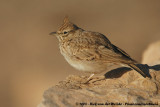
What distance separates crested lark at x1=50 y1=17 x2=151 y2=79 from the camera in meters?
7.00

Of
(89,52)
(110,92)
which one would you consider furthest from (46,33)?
(110,92)

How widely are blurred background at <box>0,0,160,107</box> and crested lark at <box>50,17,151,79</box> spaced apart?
17.4 ft

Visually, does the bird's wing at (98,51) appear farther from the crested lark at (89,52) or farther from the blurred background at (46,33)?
the blurred background at (46,33)

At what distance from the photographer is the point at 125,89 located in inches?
244

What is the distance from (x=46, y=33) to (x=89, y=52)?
9.76 m

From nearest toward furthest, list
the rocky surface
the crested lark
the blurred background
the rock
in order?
the rocky surface < the crested lark < the rock < the blurred background

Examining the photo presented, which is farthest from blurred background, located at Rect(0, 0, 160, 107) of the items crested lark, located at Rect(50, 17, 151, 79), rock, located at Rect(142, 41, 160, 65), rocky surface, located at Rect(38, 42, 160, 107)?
rocky surface, located at Rect(38, 42, 160, 107)

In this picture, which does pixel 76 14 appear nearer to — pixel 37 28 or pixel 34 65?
pixel 37 28

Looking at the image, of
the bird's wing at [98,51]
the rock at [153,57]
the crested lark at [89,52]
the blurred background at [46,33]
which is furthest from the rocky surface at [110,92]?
the blurred background at [46,33]

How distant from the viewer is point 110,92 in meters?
6.10

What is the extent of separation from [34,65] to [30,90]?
5.38ft

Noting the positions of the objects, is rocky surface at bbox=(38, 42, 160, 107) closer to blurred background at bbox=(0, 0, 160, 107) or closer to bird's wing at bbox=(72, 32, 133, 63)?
bird's wing at bbox=(72, 32, 133, 63)

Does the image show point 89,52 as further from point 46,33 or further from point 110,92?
point 46,33

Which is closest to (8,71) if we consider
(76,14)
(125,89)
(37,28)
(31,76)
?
(31,76)
